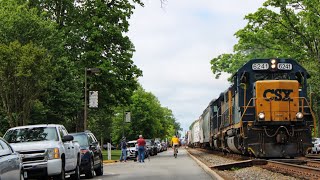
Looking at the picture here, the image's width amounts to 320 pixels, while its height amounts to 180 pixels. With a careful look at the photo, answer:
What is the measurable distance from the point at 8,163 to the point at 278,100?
13809 mm

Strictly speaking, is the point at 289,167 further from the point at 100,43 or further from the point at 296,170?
the point at 100,43

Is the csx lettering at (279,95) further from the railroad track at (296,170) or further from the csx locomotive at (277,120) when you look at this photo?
the railroad track at (296,170)

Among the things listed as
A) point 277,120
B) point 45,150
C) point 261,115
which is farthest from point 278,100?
point 45,150

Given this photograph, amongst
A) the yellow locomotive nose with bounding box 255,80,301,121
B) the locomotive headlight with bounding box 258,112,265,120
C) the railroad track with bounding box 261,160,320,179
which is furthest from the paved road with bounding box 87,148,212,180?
the yellow locomotive nose with bounding box 255,80,301,121

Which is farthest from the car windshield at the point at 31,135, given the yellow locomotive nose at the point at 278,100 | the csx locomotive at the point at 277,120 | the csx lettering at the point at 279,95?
the csx lettering at the point at 279,95

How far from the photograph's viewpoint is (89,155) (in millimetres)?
19359

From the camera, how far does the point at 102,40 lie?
1758 inches

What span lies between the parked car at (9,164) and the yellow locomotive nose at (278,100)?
12.5 meters

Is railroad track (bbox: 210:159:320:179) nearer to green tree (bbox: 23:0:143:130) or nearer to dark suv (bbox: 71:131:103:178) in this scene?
dark suv (bbox: 71:131:103:178)

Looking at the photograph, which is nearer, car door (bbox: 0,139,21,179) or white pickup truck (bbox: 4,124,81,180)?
car door (bbox: 0,139,21,179)

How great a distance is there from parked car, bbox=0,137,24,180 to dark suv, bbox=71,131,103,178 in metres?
6.65

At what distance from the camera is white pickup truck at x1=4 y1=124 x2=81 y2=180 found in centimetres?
1476

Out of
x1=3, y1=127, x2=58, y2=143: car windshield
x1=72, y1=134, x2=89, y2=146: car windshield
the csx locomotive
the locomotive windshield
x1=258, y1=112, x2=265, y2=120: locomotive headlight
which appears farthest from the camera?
the locomotive windshield

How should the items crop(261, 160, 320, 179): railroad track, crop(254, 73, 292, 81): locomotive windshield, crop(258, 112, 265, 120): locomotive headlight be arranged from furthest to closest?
crop(254, 73, 292, 81): locomotive windshield → crop(258, 112, 265, 120): locomotive headlight → crop(261, 160, 320, 179): railroad track
